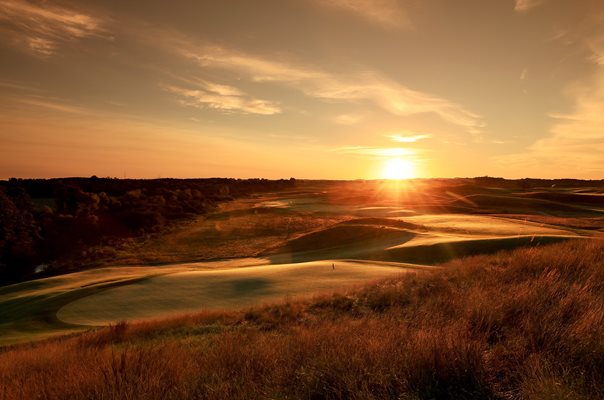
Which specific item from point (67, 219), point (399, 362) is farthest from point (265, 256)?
point (67, 219)

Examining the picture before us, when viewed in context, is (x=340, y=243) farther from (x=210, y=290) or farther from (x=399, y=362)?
(x=399, y=362)

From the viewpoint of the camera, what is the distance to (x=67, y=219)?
2170 inches

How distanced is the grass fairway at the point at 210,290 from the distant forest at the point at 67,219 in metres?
23.7

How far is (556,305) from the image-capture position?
20.7ft

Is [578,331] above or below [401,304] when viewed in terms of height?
above

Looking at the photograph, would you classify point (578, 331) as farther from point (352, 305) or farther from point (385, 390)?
point (352, 305)

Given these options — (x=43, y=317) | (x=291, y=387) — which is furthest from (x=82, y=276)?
(x=291, y=387)

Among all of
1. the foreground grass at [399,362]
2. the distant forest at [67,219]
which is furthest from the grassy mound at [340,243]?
the distant forest at [67,219]

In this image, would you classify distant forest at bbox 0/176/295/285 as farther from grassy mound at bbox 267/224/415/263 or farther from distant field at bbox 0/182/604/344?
grassy mound at bbox 267/224/415/263

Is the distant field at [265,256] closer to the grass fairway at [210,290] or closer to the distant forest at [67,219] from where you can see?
the grass fairway at [210,290]

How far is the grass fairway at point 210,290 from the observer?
1525 centimetres

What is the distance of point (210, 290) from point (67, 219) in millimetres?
46592

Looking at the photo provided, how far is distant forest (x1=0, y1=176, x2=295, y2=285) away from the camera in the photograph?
148ft

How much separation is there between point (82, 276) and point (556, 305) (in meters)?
28.7
